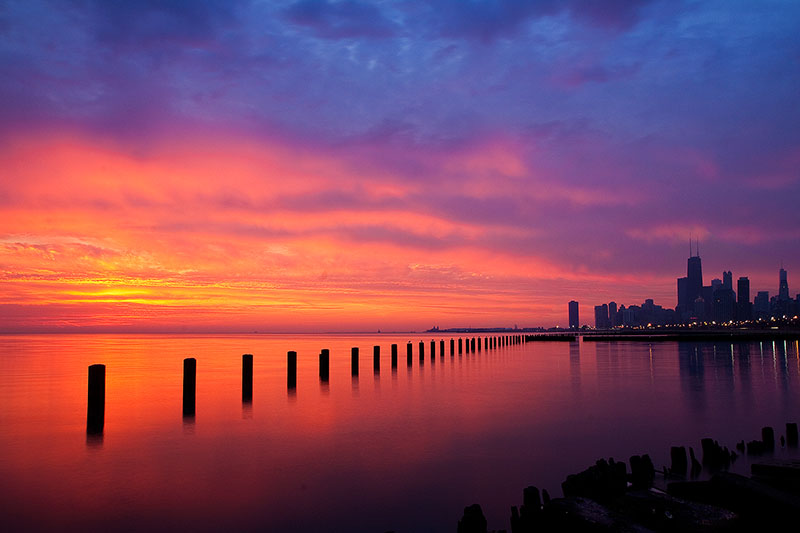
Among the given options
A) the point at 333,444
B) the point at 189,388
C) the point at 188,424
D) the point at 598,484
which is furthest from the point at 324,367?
the point at 598,484

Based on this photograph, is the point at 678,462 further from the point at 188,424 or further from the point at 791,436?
the point at 188,424

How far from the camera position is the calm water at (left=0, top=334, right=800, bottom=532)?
852 cm

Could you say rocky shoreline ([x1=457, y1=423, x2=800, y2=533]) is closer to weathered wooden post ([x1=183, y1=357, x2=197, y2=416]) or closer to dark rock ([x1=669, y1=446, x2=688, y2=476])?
dark rock ([x1=669, y1=446, x2=688, y2=476])

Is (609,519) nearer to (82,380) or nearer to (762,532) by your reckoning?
(762,532)

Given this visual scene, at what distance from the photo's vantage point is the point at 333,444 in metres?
13.1

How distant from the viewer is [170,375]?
30.2m

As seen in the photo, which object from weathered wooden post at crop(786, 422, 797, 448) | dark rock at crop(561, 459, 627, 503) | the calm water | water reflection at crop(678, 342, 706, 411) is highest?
dark rock at crop(561, 459, 627, 503)

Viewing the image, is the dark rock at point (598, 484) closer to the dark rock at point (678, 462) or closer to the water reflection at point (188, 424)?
the dark rock at point (678, 462)

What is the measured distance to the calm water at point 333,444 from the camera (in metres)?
8.52

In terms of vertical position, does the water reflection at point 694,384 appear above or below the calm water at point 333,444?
below

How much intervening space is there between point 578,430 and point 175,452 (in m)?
9.65

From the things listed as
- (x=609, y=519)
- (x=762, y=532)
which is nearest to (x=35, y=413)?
(x=609, y=519)

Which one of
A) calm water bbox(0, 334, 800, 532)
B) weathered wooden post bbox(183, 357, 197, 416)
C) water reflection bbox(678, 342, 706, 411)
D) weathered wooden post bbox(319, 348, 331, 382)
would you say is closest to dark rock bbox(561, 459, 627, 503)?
calm water bbox(0, 334, 800, 532)

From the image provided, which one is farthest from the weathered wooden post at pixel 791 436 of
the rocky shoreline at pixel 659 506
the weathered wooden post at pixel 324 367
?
the weathered wooden post at pixel 324 367
